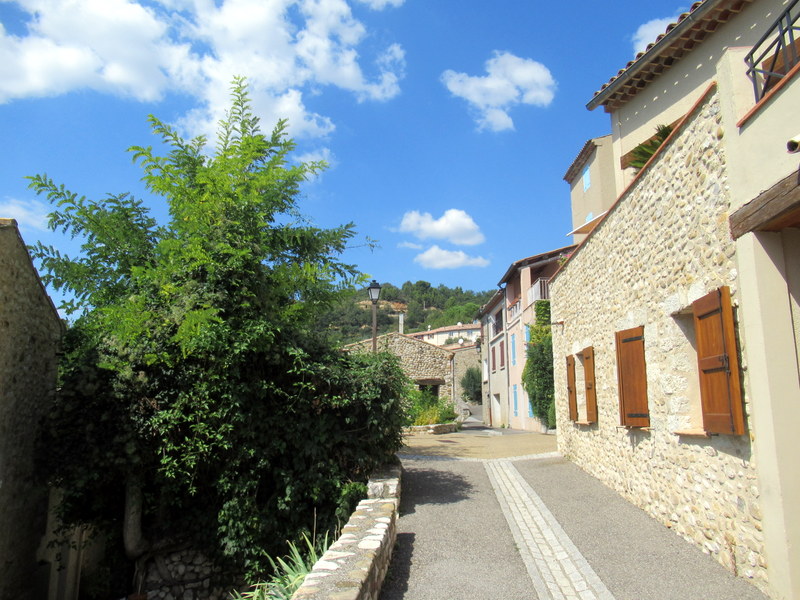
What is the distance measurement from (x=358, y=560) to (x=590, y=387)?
5549 mm

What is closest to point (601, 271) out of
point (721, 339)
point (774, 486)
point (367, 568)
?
point (721, 339)

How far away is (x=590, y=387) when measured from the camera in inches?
337

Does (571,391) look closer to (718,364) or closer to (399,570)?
(718,364)

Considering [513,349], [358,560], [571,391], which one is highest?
[513,349]

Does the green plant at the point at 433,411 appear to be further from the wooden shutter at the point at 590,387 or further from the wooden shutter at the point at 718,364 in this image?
the wooden shutter at the point at 718,364

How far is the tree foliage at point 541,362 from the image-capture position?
19.7 meters

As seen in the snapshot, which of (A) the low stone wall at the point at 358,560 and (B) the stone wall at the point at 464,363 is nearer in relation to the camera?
(A) the low stone wall at the point at 358,560

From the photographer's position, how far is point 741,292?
4.11m

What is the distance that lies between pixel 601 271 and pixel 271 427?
5.12 m

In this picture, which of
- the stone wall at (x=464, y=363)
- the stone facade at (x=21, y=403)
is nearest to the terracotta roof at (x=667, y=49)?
the stone facade at (x=21, y=403)

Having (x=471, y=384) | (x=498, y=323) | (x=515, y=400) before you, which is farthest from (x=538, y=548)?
(x=471, y=384)

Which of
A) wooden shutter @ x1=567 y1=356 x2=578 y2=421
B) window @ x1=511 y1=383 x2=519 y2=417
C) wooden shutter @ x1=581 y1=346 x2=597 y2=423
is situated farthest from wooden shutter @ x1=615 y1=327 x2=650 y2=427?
window @ x1=511 y1=383 x2=519 y2=417

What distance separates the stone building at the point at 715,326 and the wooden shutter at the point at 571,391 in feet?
3.52

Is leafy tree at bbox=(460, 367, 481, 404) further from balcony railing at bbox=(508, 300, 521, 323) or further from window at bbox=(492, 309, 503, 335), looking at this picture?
balcony railing at bbox=(508, 300, 521, 323)
